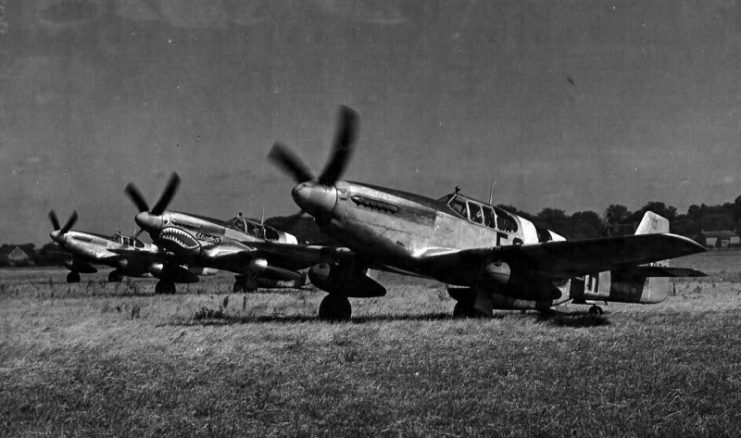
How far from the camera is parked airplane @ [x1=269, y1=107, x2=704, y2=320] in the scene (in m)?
10.7

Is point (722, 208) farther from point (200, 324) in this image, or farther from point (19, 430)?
point (19, 430)

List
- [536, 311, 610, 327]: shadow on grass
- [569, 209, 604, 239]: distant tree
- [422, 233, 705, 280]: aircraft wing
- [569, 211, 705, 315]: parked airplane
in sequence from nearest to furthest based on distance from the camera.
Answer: [422, 233, 705, 280]: aircraft wing
[536, 311, 610, 327]: shadow on grass
[569, 211, 705, 315]: parked airplane
[569, 209, 604, 239]: distant tree

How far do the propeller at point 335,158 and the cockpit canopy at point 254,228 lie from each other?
11.8 meters

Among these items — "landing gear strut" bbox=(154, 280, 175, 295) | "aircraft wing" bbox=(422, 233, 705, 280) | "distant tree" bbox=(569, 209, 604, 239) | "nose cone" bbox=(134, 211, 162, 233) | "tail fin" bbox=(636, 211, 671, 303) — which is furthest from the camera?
"distant tree" bbox=(569, 209, 604, 239)

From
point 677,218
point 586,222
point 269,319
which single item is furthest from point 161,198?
point 677,218

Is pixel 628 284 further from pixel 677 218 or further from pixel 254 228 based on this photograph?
pixel 677 218

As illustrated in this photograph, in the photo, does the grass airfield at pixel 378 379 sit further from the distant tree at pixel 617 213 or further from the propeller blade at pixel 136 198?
the distant tree at pixel 617 213

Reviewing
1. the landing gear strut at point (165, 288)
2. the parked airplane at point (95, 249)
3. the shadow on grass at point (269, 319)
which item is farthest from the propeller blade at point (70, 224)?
the shadow on grass at point (269, 319)

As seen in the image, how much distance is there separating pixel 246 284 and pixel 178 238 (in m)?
3.12

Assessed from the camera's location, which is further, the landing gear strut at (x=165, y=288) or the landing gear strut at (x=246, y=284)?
the landing gear strut at (x=165, y=288)

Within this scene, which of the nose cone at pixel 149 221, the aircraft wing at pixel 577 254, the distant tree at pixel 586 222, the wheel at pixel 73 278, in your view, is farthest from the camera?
the distant tree at pixel 586 222

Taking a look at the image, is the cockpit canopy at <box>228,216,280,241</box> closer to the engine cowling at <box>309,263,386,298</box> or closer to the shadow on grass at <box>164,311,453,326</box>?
the shadow on grass at <box>164,311,453,326</box>

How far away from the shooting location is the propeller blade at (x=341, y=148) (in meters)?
10.7

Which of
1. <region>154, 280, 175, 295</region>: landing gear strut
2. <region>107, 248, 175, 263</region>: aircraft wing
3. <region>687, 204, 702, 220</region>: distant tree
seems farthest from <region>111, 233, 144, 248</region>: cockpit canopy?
<region>687, 204, 702, 220</region>: distant tree
